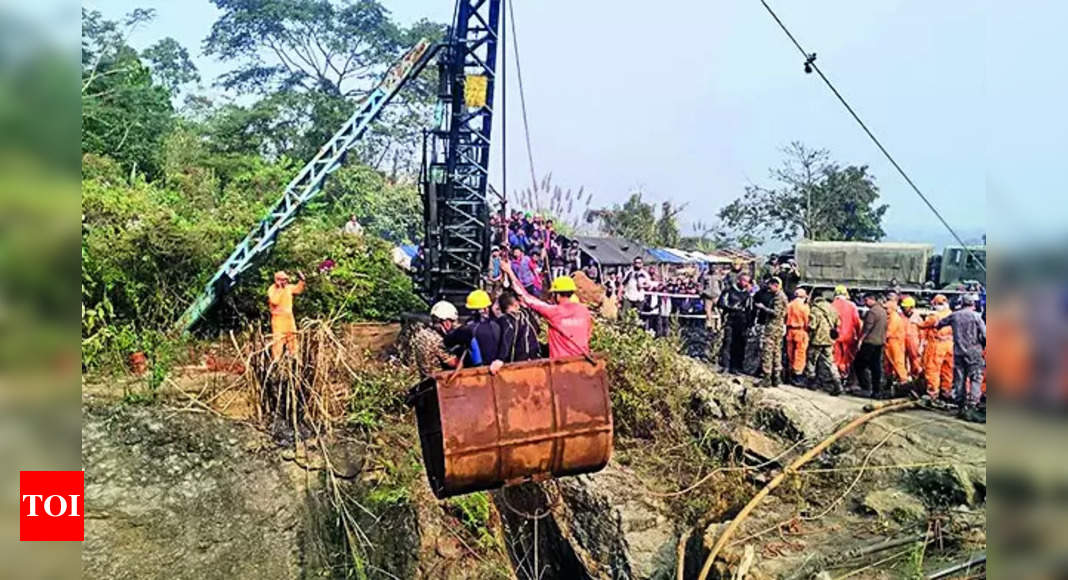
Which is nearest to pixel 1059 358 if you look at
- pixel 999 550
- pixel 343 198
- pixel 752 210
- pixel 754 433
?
pixel 999 550

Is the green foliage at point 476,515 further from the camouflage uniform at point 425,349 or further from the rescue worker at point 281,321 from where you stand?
the rescue worker at point 281,321

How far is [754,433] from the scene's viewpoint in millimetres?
11367

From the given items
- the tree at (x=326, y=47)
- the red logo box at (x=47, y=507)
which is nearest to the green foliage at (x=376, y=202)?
the tree at (x=326, y=47)

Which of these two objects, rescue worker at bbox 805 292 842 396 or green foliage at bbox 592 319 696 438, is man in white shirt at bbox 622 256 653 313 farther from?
rescue worker at bbox 805 292 842 396

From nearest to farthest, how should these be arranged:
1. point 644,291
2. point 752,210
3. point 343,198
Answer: point 644,291, point 343,198, point 752,210

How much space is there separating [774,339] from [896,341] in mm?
1560

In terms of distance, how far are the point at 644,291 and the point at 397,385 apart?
5.40 meters

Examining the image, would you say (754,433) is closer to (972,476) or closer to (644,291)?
(972,476)

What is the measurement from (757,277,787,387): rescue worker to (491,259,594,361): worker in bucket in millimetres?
5551

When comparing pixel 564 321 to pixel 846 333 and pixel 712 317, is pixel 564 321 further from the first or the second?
pixel 712 317

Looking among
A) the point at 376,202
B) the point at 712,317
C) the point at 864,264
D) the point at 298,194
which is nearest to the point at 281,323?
the point at 298,194

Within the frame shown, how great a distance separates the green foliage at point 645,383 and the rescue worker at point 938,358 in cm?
313

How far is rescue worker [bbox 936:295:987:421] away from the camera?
1020 centimetres

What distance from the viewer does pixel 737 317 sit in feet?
40.6
